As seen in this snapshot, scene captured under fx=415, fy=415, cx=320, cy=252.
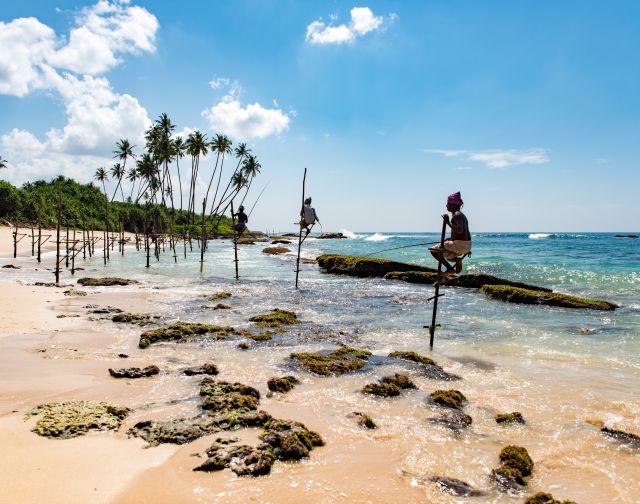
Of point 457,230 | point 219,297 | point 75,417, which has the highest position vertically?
point 457,230

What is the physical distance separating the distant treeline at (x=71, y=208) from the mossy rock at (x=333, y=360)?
3440cm

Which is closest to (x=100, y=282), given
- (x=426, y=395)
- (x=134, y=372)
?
(x=134, y=372)

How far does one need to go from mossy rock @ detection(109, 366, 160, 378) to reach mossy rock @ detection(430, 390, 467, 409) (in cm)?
499

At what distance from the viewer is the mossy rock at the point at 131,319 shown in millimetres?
12289

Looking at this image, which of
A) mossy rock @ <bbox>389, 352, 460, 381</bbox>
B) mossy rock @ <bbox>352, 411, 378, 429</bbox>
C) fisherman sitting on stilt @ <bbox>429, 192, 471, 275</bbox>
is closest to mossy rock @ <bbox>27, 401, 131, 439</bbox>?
mossy rock @ <bbox>352, 411, 378, 429</bbox>

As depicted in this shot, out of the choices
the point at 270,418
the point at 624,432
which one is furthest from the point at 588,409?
the point at 270,418

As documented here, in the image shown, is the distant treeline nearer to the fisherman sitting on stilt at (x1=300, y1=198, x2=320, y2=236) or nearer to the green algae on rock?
the fisherman sitting on stilt at (x1=300, y1=198, x2=320, y2=236)

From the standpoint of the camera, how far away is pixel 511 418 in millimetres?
6215

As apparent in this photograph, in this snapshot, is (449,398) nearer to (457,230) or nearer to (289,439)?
(289,439)

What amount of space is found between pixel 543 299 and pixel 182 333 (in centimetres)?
1464

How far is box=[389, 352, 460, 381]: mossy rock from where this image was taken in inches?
327

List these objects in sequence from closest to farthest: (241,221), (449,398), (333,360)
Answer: (449,398) < (333,360) < (241,221)

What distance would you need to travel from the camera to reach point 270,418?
5.77m

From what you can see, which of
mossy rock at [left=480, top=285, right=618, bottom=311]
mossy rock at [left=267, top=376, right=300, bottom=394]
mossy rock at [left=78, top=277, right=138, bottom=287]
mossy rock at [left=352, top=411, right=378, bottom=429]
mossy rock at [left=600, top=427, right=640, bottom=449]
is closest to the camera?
mossy rock at [left=600, top=427, right=640, bottom=449]
